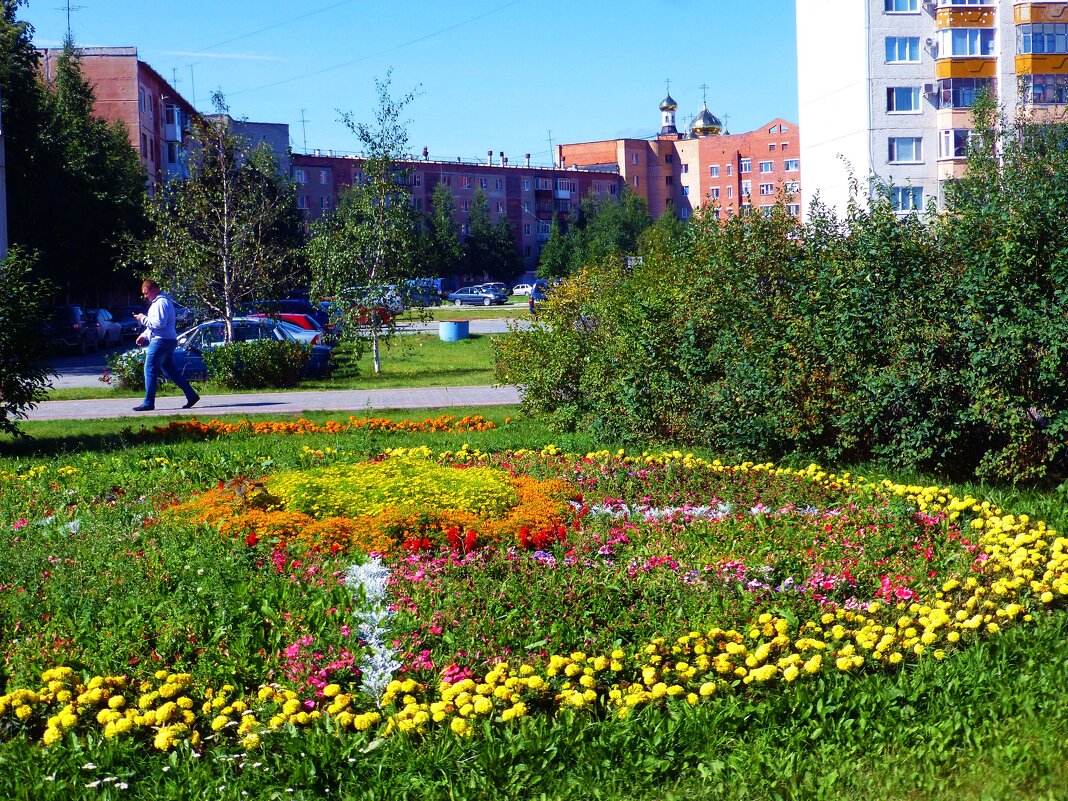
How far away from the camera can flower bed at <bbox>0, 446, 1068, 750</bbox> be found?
4.54 metres

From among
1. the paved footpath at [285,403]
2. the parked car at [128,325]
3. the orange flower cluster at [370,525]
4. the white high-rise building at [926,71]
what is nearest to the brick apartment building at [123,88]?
the parked car at [128,325]

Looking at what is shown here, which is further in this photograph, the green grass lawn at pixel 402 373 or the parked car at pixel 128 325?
the parked car at pixel 128 325

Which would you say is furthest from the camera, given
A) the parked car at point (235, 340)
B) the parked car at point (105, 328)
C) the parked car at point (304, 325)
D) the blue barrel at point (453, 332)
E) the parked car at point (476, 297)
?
the parked car at point (476, 297)

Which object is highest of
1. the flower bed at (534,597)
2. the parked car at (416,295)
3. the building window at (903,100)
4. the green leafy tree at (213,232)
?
the building window at (903,100)

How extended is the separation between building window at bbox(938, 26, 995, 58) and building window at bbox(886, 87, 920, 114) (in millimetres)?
2181

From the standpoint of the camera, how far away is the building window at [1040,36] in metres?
49.9

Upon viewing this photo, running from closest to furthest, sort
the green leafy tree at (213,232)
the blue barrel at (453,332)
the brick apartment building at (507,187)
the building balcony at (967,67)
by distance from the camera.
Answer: the green leafy tree at (213,232)
the blue barrel at (453,332)
the building balcony at (967,67)
the brick apartment building at (507,187)

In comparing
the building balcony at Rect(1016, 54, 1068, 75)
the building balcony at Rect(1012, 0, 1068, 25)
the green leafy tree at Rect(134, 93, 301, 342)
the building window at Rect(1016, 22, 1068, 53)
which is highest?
the building balcony at Rect(1012, 0, 1068, 25)

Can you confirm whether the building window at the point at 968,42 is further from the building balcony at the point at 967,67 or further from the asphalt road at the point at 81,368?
the asphalt road at the point at 81,368

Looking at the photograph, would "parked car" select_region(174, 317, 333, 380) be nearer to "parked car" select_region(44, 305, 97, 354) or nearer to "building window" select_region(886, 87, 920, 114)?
"parked car" select_region(44, 305, 97, 354)

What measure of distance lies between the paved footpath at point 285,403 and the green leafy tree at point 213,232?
6126 millimetres

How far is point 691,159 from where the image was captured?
393ft

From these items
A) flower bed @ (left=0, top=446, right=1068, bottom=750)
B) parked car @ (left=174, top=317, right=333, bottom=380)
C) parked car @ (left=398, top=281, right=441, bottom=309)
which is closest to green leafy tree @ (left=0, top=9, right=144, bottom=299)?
parked car @ (left=174, top=317, right=333, bottom=380)

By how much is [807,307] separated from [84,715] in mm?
6361
